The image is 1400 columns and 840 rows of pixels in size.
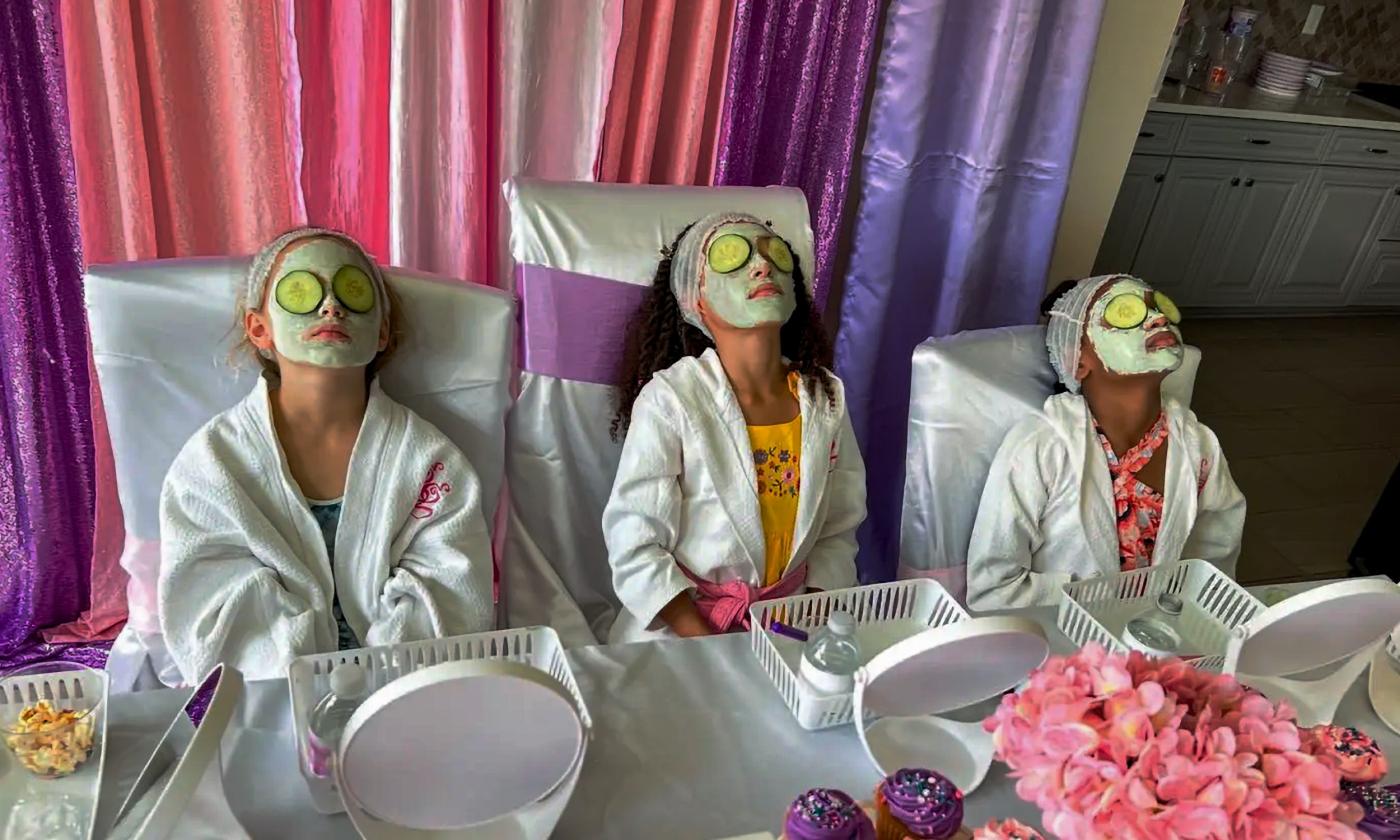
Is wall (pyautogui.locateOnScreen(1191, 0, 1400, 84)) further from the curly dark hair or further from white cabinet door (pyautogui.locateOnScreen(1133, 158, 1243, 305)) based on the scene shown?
the curly dark hair

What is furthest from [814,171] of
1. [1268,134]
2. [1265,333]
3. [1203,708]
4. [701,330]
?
[1265,333]

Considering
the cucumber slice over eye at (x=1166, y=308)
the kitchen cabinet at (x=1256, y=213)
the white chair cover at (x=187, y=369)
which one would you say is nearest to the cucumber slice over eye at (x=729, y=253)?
the white chair cover at (x=187, y=369)

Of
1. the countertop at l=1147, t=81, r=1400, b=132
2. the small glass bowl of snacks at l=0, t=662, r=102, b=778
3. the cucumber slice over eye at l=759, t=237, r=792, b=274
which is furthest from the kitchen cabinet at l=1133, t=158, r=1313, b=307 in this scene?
the small glass bowl of snacks at l=0, t=662, r=102, b=778

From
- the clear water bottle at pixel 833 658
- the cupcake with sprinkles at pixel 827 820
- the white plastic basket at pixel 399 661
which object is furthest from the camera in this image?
the clear water bottle at pixel 833 658

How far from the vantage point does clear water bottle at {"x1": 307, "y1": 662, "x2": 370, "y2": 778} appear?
2.79 ft

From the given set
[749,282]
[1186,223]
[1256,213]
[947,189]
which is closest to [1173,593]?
[749,282]

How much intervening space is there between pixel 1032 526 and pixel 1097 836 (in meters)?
0.95

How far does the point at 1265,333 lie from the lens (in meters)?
4.24

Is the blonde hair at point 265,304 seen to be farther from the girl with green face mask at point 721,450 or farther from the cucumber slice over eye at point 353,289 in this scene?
the girl with green face mask at point 721,450

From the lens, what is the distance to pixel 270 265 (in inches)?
49.7

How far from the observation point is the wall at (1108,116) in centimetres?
209

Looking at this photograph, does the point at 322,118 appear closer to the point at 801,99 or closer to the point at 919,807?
the point at 801,99

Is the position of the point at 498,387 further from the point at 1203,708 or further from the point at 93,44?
the point at 1203,708

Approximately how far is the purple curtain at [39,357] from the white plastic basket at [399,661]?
921 millimetres
